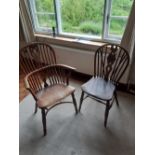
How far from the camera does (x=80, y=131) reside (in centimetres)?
169

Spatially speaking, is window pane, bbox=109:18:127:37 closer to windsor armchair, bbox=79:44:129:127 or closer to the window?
the window

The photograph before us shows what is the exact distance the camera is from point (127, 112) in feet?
6.28

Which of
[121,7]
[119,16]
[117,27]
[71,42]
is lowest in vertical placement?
[71,42]

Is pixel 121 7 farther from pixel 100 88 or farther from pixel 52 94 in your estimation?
pixel 52 94

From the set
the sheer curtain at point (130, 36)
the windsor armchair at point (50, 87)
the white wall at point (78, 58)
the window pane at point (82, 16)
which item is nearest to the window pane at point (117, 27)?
the window pane at point (82, 16)

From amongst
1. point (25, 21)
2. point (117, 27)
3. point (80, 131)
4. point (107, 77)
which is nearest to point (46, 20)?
point (25, 21)

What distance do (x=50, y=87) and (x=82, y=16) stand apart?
130 cm

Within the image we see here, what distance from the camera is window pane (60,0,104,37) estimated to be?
2.17m

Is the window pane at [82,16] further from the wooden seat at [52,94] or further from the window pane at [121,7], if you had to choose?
the wooden seat at [52,94]
